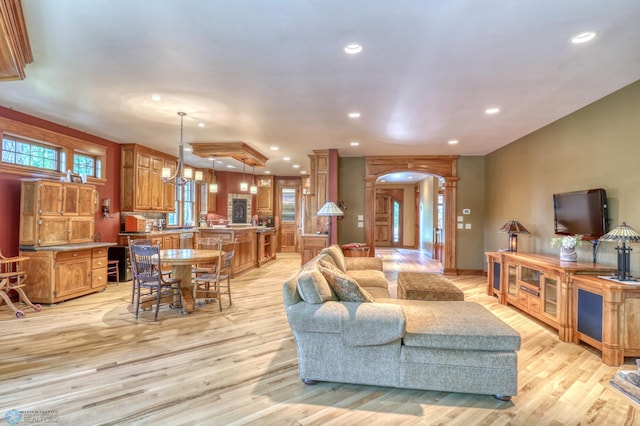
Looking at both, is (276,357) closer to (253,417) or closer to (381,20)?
(253,417)

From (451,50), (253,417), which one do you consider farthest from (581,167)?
(253,417)

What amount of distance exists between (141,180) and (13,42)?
463cm

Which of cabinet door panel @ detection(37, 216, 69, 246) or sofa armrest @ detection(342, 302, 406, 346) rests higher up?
cabinet door panel @ detection(37, 216, 69, 246)

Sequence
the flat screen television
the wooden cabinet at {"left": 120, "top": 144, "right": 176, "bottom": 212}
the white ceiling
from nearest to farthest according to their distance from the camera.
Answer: the white ceiling, the flat screen television, the wooden cabinet at {"left": 120, "top": 144, "right": 176, "bottom": 212}

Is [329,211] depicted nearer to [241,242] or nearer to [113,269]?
[241,242]

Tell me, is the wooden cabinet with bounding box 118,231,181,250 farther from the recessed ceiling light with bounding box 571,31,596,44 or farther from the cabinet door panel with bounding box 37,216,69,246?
the recessed ceiling light with bounding box 571,31,596,44

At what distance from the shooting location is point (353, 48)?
8.73 ft

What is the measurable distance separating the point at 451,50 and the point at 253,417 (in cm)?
324

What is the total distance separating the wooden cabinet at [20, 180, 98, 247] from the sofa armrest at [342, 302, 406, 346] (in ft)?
16.0

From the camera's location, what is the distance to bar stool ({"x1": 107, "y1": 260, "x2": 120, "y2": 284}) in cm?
588

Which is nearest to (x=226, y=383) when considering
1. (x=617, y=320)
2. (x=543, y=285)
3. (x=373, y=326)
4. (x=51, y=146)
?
(x=373, y=326)

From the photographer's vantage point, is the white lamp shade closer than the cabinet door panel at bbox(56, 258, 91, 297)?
No

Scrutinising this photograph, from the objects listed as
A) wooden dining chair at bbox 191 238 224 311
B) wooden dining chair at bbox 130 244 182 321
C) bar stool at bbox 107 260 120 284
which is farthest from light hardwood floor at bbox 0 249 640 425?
bar stool at bbox 107 260 120 284

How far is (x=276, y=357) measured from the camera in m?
2.94
